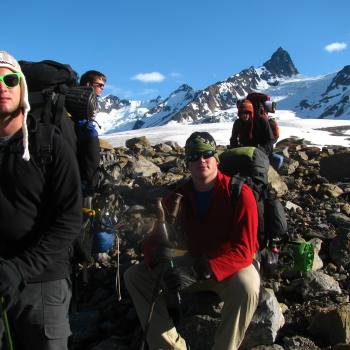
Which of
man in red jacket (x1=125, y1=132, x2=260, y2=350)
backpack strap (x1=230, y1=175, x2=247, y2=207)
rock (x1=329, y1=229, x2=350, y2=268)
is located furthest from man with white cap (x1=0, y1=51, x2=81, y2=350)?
rock (x1=329, y1=229, x2=350, y2=268)

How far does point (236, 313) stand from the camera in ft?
12.8

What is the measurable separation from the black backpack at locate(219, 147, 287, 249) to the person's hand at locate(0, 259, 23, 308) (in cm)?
217

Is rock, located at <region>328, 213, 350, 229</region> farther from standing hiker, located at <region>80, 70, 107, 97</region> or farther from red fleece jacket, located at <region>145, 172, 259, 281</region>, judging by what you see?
standing hiker, located at <region>80, 70, 107, 97</region>

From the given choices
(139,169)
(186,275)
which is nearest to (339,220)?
(186,275)

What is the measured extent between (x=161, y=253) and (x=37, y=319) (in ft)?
5.44

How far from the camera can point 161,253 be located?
4164mm

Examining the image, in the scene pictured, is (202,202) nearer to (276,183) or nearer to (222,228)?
(222,228)

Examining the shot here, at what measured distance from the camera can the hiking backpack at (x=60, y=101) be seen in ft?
10.4

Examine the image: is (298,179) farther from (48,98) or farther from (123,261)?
(48,98)

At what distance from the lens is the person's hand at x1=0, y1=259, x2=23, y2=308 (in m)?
2.44

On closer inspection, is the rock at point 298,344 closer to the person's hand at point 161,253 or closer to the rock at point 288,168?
the person's hand at point 161,253

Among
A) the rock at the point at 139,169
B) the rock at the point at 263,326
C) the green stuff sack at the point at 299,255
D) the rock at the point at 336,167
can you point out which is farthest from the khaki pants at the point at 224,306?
the rock at the point at 336,167

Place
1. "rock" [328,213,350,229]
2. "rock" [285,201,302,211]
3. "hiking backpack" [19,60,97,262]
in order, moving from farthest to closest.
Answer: "rock" [285,201,302,211] → "rock" [328,213,350,229] → "hiking backpack" [19,60,97,262]

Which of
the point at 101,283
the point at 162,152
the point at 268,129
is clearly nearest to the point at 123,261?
the point at 101,283
